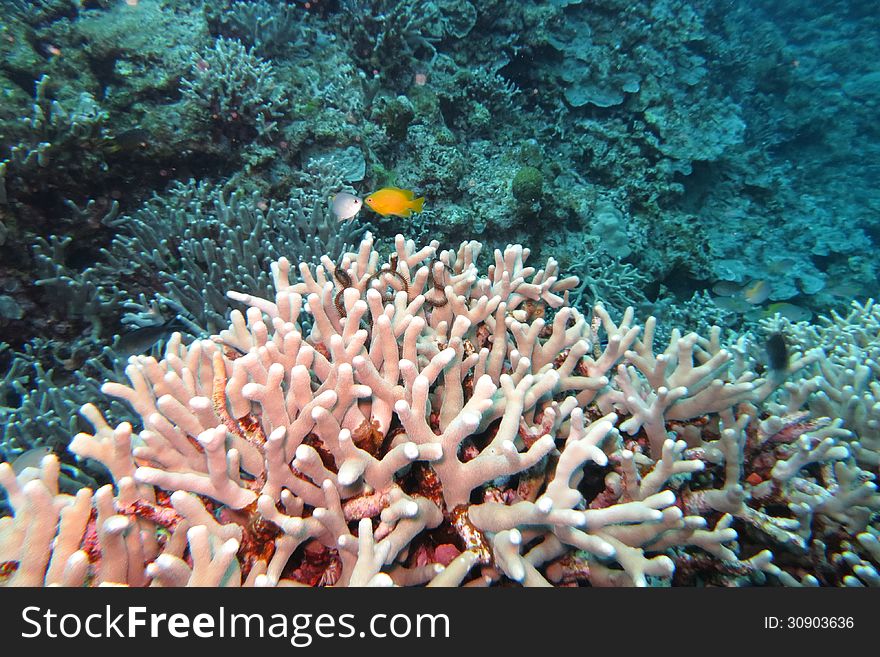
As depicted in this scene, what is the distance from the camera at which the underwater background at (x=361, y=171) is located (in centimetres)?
410

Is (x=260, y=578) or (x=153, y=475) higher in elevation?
(x=153, y=475)

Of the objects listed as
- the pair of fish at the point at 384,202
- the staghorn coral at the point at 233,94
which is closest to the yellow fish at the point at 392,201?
the pair of fish at the point at 384,202

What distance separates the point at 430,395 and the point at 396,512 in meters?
0.71

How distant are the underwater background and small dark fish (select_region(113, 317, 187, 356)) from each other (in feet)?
0.07

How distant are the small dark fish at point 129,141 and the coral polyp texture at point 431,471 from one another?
3774 mm

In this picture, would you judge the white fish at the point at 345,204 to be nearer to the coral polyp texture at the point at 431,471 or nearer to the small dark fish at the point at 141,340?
the coral polyp texture at the point at 431,471

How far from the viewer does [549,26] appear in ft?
30.0

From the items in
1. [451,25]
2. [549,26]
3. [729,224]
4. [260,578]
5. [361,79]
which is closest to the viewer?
[260,578]

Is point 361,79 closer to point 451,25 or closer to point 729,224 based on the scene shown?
point 451,25

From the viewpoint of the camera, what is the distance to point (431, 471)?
198cm

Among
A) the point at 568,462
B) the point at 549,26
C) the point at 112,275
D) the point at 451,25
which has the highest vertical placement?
the point at 549,26

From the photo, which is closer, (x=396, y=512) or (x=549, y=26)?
(x=396, y=512)

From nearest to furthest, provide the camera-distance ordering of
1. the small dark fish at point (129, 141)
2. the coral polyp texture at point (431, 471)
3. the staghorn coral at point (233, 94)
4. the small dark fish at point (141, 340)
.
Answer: the coral polyp texture at point (431, 471) → the small dark fish at point (141, 340) → the small dark fish at point (129, 141) → the staghorn coral at point (233, 94)

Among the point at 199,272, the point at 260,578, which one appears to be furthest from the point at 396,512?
the point at 199,272
